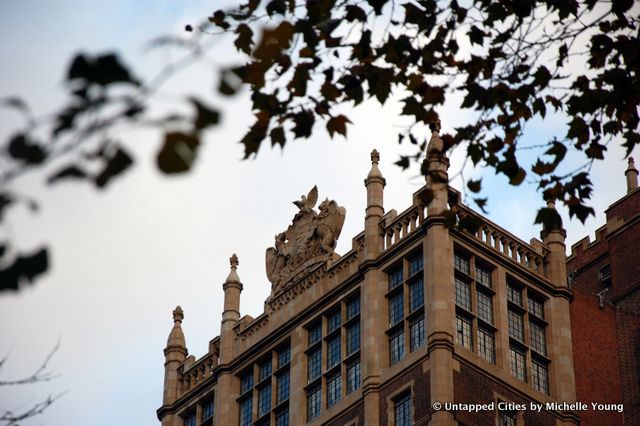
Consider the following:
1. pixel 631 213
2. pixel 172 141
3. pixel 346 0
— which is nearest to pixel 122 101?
pixel 172 141

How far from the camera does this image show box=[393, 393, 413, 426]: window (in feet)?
157

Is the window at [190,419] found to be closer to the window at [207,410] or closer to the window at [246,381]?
the window at [207,410]

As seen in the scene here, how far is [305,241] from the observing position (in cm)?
5612

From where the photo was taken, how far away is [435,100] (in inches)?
898

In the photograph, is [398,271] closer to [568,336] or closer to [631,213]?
[568,336]

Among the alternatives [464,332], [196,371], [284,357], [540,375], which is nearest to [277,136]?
[464,332]

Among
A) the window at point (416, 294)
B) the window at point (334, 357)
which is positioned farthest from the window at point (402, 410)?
the window at point (416, 294)

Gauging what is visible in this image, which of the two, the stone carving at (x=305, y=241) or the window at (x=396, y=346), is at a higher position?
the stone carving at (x=305, y=241)

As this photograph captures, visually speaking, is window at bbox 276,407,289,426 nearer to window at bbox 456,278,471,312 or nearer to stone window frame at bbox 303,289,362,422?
stone window frame at bbox 303,289,362,422

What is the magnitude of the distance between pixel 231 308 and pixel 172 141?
154ft

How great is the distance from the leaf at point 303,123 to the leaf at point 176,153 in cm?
867

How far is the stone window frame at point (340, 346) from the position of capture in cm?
5106

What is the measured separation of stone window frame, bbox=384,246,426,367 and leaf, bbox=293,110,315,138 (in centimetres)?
2857

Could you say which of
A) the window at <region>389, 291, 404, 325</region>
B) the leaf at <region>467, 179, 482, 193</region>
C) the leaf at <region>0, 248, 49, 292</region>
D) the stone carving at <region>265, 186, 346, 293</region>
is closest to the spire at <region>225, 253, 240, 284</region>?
the stone carving at <region>265, 186, 346, 293</region>
